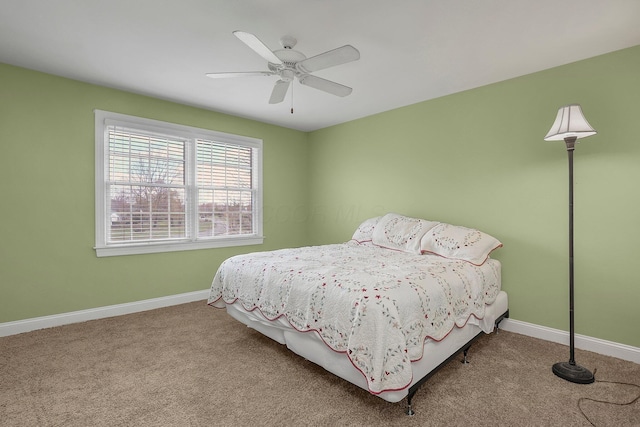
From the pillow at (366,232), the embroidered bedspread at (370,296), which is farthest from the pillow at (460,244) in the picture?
the pillow at (366,232)

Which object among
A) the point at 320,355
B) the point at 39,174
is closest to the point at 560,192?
the point at 320,355

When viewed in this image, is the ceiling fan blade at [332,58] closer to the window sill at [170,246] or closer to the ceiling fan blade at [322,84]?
the ceiling fan blade at [322,84]

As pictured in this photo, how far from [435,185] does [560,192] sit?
47.8 inches

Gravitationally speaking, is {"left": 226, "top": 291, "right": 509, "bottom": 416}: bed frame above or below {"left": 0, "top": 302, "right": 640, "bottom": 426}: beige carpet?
above

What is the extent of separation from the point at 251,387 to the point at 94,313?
2.32 m

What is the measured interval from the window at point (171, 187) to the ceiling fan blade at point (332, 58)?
2341 millimetres

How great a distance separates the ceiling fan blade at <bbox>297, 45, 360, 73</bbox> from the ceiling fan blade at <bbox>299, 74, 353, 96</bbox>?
0.46 ft

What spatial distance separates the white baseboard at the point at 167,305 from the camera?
8.13ft

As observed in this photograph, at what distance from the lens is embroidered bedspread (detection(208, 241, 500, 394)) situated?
5.41 ft

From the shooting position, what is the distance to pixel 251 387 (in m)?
2.05

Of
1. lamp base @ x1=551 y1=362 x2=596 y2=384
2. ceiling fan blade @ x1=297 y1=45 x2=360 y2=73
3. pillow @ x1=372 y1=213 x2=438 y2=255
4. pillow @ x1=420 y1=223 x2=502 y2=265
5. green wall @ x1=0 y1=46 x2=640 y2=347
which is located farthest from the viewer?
pillow @ x1=372 y1=213 x2=438 y2=255

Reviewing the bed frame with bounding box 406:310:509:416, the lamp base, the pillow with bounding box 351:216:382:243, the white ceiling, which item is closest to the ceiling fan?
the white ceiling

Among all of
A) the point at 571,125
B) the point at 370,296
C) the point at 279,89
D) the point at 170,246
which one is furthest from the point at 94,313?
the point at 571,125

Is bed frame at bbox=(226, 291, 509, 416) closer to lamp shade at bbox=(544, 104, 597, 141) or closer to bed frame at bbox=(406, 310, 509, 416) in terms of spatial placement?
bed frame at bbox=(406, 310, 509, 416)
